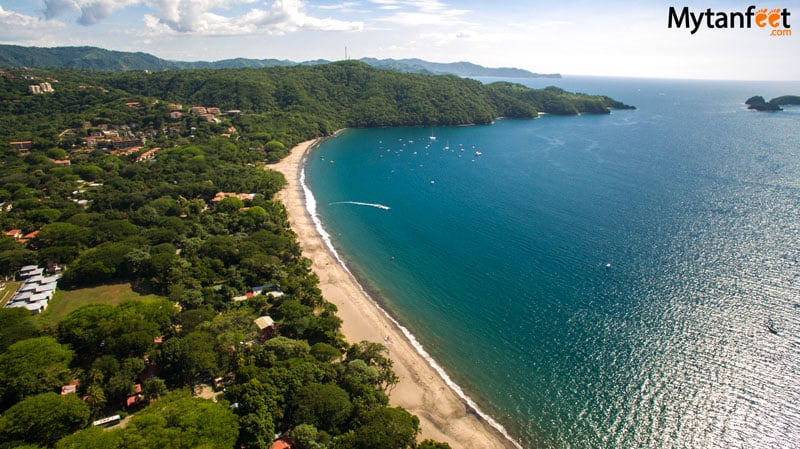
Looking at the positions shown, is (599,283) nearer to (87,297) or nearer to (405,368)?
(405,368)

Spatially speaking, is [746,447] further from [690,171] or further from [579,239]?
[690,171]

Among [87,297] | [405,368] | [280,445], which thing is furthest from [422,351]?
[87,297]

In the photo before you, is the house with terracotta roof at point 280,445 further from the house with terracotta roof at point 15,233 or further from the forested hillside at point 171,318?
the house with terracotta roof at point 15,233

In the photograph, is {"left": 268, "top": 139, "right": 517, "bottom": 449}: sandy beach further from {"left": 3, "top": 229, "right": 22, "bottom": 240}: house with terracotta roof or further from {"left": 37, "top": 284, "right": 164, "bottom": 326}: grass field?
{"left": 3, "top": 229, "right": 22, "bottom": 240}: house with terracotta roof

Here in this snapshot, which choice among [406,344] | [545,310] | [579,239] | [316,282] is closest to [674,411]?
[545,310]

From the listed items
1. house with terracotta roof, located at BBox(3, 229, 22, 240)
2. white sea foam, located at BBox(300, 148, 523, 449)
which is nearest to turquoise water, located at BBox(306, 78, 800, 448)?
white sea foam, located at BBox(300, 148, 523, 449)
